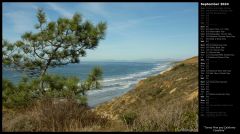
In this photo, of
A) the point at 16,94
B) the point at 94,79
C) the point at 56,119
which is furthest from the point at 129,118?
the point at 16,94

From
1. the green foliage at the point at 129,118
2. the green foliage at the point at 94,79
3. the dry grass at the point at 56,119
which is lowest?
the green foliage at the point at 129,118

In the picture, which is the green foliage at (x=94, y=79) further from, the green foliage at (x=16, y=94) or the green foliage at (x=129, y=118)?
the green foliage at (x=129, y=118)

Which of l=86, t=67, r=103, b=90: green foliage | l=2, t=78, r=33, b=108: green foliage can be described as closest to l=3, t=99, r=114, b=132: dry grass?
l=2, t=78, r=33, b=108: green foliage

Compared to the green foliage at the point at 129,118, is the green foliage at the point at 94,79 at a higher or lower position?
higher

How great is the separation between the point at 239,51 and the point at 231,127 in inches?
42.9

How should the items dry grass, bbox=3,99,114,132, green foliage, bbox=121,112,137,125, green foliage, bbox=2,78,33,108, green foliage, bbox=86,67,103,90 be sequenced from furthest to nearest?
green foliage, bbox=86,67,103,90, green foliage, bbox=2,78,33,108, green foliage, bbox=121,112,137,125, dry grass, bbox=3,99,114,132

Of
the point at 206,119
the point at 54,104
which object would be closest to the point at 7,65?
the point at 54,104

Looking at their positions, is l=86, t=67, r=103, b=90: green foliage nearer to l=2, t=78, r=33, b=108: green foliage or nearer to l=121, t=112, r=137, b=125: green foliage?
l=2, t=78, r=33, b=108: green foliage

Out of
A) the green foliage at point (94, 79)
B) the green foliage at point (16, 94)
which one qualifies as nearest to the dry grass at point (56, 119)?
the green foliage at point (16, 94)

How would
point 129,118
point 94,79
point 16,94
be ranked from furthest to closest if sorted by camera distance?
point 94,79, point 16,94, point 129,118

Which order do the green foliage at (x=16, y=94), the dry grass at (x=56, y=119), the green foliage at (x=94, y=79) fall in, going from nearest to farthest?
1. the dry grass at (x=56, y=119)
2. the green foliage at (x=16, y=94)
3. the green foliage at (x=94, y=79)

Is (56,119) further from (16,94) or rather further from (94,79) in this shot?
(94,79)

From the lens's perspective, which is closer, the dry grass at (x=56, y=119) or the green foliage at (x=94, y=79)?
the dry grass at (x=56, y=119)

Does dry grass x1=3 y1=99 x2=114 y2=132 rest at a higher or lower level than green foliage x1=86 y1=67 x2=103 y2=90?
lower
